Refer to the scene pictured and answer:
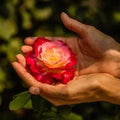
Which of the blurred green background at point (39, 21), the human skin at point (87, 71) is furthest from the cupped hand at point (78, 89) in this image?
the blurred green background at point (39, 21)

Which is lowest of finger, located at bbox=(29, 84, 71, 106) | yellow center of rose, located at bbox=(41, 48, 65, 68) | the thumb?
finger, located at bbox=(29, 84, 71, 106)

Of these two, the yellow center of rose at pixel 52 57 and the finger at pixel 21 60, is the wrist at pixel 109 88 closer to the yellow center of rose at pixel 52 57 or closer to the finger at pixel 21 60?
the yellow center of rose at pixel 52 57

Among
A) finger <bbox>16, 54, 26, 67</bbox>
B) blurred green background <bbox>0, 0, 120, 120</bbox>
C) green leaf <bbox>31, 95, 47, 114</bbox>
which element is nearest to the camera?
green leaf <bbox>31, 95, 47, 114</bbox>

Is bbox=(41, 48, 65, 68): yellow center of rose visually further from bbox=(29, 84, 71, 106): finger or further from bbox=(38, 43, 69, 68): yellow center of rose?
bbox=(29, 84, 71, 106): finger

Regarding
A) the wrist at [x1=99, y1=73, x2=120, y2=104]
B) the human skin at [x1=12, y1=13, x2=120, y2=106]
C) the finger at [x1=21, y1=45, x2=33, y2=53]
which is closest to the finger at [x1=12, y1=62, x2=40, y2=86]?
the human skin at [x1=12, y1=13, x2=120, y2=106]

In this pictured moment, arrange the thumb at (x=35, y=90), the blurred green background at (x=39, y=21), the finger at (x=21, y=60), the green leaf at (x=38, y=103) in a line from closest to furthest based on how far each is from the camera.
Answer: the thumb at (x=35, y=90)
the green leaf at (x=38, y=103)
the finger at (x=21, y=60)
the blurred green background at (x=39, y=21)

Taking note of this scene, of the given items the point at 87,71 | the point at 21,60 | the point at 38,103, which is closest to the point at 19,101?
the point at 38,103

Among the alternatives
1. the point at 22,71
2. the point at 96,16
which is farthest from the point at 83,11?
the point at 22,71
